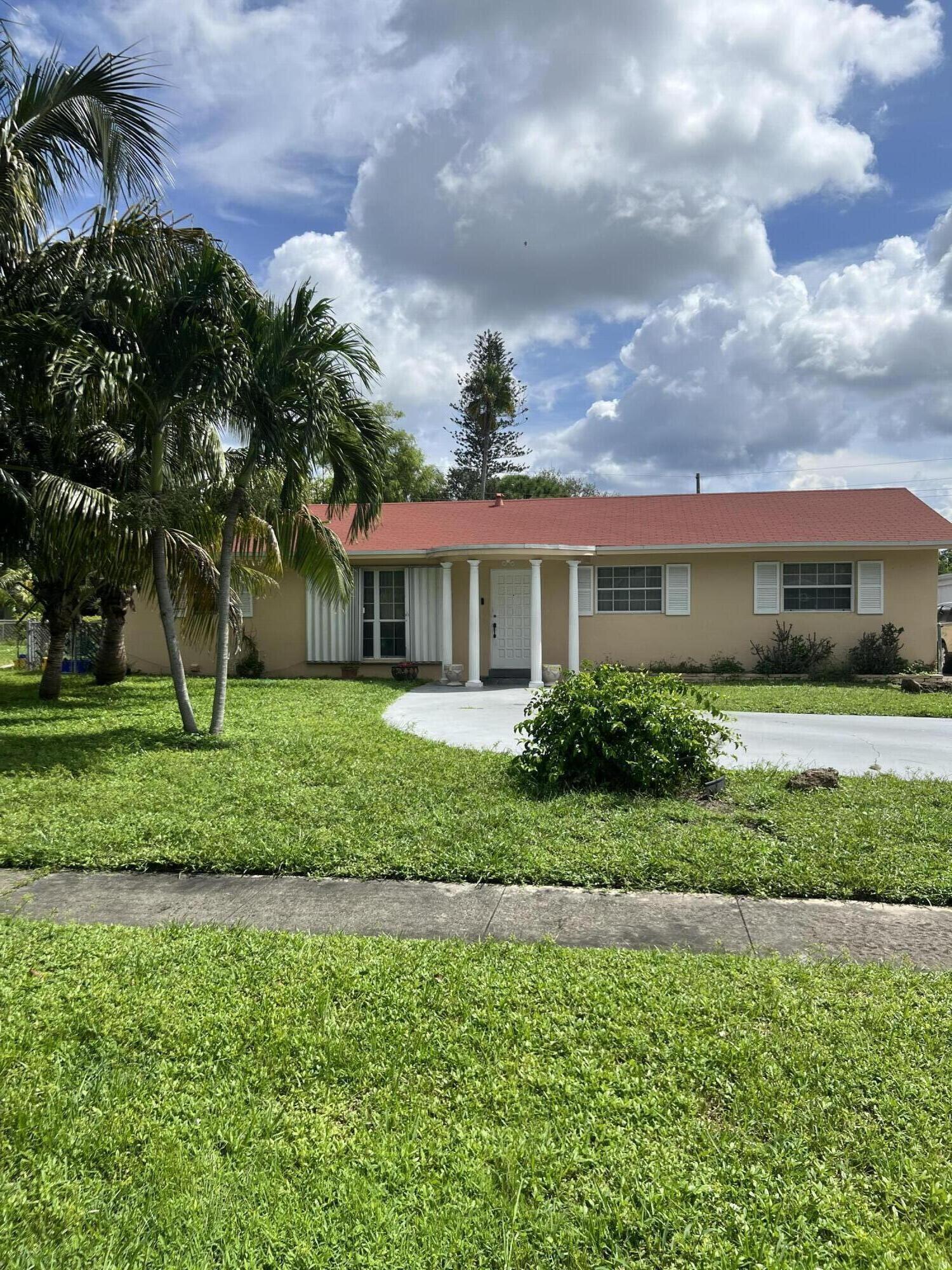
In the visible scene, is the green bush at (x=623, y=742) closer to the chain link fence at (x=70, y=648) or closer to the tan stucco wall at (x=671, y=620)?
the tan stucco wall at (x=671, y=620)

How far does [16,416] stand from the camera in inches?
410

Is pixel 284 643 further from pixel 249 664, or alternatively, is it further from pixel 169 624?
pixel 169 624

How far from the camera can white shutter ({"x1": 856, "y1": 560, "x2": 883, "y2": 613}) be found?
1733 cm

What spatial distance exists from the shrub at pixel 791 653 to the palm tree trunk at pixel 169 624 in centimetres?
1211

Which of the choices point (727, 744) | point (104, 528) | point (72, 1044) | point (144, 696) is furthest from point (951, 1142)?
point (144, 696)

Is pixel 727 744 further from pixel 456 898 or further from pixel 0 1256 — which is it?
pixel 0 1256

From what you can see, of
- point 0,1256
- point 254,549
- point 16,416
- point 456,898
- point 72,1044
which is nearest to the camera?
point 0,1256

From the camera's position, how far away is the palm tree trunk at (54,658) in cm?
1348

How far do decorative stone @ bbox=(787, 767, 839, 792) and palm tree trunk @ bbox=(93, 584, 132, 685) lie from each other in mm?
12756

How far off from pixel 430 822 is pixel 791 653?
13.2m

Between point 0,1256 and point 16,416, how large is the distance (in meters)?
10.5

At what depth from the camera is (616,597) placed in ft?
59.0

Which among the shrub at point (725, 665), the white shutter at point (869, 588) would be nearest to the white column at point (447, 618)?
the shrub at point (725, 665)

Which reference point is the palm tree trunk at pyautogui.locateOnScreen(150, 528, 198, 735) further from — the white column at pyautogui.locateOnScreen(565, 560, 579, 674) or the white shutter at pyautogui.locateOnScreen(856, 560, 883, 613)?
the white shutter at pyautogui.locateOnScreen(856, 560, 883, 613)
